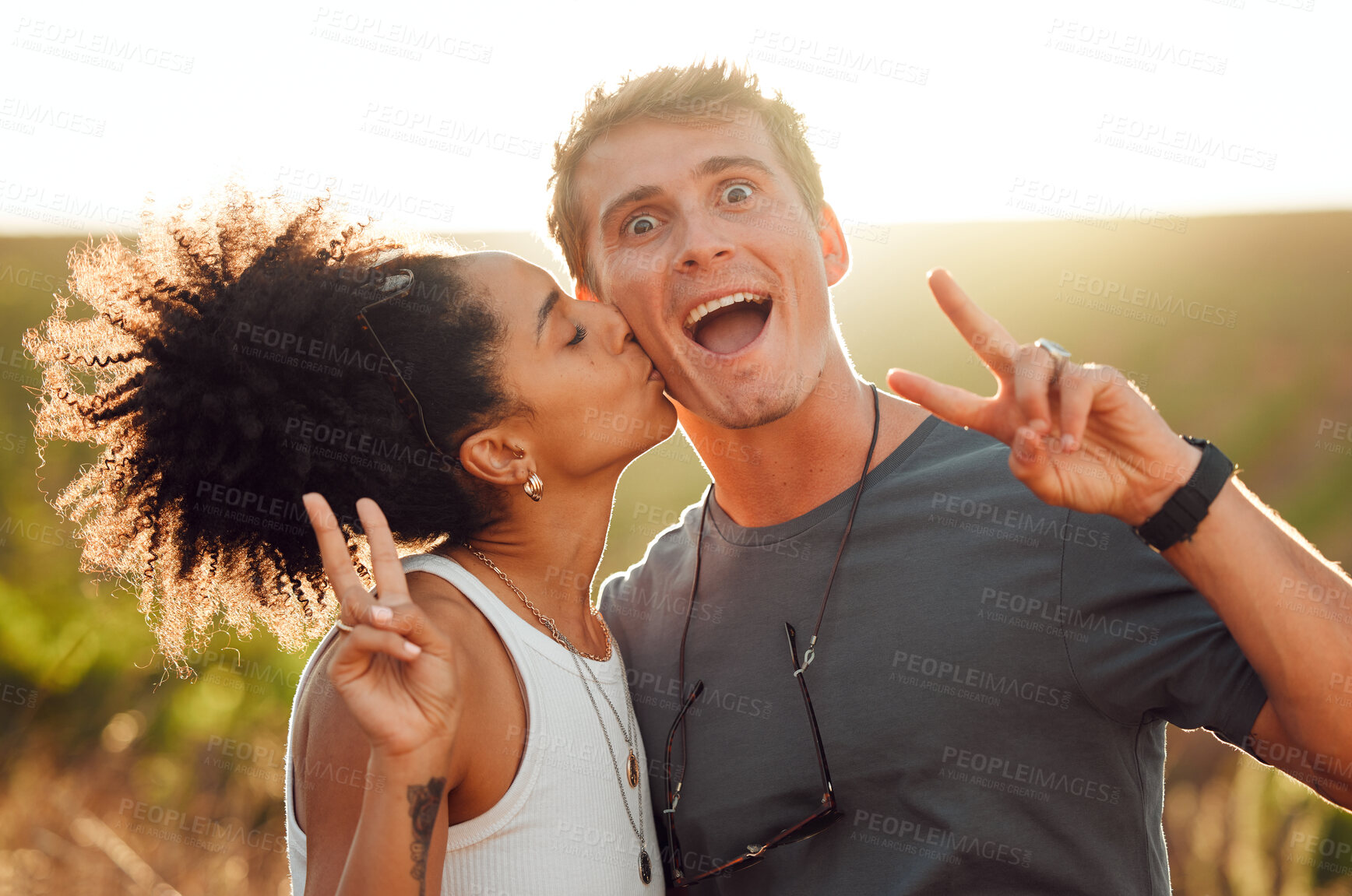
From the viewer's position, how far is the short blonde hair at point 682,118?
3053mm

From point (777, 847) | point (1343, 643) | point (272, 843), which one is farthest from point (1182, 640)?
point (272, 843)

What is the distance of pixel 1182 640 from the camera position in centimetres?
203

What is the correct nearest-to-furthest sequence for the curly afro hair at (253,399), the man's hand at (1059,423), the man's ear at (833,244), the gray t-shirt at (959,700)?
the man's hand at (1059,423) < the gray t-shirt at (959,700) < the curly afro hair at (253,399) < the man's ear at (833,244)

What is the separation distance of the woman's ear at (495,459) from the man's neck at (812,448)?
Answer: 0.71 metres

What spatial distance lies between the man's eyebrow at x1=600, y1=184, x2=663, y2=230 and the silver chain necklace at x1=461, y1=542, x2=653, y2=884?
1.14m

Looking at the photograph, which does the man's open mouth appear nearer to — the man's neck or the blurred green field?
the man's neck

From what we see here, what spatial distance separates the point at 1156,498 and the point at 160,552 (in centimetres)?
227

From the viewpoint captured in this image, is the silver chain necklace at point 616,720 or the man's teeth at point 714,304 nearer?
the silver chain necklace at point 616,720

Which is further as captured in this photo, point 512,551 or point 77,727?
point 77,727

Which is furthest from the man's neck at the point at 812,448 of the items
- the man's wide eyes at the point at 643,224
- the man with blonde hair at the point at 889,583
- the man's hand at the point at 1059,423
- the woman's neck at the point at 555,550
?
the man's hand at the point at 1059,423

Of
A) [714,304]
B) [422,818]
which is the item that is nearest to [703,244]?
[714,304]

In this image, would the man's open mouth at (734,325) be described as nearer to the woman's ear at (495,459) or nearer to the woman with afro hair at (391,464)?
the woman with afro hair at (391,464)

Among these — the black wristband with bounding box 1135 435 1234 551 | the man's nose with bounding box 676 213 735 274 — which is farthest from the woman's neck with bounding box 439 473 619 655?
the black wristband with bounding box 1135 435 1234 551

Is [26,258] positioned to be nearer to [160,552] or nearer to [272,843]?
[272,843]
